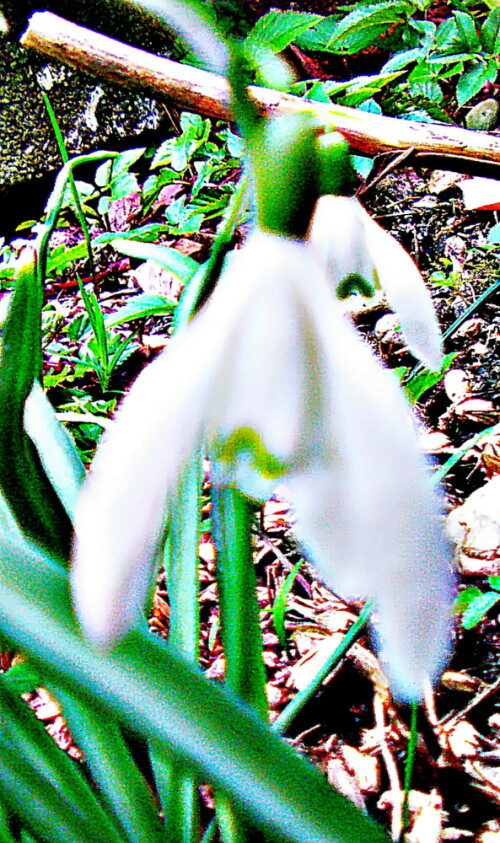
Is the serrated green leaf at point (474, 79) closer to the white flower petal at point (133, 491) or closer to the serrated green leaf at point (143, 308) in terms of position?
the serrated green leaf at point (143, 308)

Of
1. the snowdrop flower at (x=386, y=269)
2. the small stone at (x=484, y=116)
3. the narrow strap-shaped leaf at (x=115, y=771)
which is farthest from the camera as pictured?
the small stone at (x=484, y=116)

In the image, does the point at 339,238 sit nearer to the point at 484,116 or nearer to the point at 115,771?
the point at 115,771

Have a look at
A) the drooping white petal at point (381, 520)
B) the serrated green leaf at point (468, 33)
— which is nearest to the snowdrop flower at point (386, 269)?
the drooping white petal at point (381, 520)

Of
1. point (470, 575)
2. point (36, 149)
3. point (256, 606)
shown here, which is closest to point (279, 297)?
point (256, 606)

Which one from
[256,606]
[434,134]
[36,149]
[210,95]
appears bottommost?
[256,606]

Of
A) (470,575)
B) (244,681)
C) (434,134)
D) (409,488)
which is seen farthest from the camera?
(470,575)

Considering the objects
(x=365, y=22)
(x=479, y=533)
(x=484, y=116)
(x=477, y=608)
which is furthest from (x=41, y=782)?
(x=484, y=116)

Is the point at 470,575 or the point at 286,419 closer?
the point at 286,419

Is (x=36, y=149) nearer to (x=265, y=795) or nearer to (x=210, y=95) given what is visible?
(x=210, y=95)
